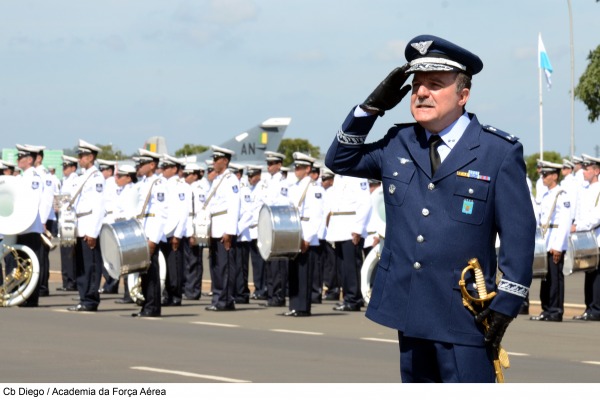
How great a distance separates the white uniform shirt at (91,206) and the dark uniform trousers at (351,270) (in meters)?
3.49

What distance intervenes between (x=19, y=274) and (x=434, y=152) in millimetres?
14298

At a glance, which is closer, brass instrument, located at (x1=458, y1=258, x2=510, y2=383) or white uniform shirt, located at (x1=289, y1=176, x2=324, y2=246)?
brass instrument, located at (x1=458, y1=258, x2=510, y2=383)

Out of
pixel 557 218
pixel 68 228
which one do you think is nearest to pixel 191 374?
pixel 557 218

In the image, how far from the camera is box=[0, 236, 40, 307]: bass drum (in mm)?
19562

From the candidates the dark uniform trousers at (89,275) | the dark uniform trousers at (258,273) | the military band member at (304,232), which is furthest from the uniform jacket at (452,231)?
the dark uniform trousers at (258,273)

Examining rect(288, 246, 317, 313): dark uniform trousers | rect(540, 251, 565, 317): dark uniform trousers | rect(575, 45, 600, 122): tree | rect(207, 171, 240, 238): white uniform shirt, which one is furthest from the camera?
rect(575, 45, 600, 122): tree

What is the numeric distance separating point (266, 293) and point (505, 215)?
17.3 meters

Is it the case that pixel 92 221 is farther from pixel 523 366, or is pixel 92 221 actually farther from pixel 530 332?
pixel 523 366

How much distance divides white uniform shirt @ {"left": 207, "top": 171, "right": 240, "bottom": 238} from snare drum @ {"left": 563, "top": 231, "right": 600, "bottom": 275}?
472 centimetres

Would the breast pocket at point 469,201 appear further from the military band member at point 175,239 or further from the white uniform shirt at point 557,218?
the military band member at point 175,239

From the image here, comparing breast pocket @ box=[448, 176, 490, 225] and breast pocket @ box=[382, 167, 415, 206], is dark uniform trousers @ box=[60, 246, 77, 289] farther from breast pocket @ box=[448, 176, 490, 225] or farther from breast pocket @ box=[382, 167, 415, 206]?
breast pocket @ box=[448, 176, 490, 225]

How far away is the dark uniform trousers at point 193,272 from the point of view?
74.7 feet

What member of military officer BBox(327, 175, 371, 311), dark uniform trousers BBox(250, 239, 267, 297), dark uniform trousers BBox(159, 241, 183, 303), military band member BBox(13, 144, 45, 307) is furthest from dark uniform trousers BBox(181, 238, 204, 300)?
military band member BBox(13, 144, 45, 307)

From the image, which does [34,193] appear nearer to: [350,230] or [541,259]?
[350,230]
